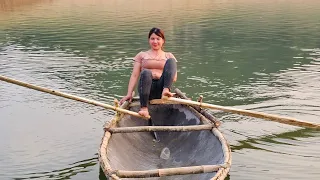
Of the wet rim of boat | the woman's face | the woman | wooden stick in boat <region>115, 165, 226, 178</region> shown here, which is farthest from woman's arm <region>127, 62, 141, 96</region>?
wooden stick in boat <region>115, 165, 226, 178</region>

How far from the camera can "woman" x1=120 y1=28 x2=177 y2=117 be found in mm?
7281

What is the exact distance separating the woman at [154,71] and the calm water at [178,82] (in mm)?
1500

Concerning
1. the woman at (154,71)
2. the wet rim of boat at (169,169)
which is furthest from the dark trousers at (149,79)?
the wet rim of boat at (169,169)

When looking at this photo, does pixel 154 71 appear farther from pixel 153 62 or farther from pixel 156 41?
pixel 156 41

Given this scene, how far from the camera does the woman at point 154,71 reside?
7.28m

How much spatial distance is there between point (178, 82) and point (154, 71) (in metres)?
5.12

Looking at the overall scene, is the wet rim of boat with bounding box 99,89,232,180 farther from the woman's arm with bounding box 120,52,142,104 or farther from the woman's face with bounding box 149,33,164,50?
the woman's face with bounding box 149,33,164,50

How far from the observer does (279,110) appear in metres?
9.97

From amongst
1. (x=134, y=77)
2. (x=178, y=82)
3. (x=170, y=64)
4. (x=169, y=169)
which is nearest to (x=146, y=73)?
(x=170, y=64)

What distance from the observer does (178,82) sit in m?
12.9

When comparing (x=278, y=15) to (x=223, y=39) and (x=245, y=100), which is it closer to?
(x=223, y=39)

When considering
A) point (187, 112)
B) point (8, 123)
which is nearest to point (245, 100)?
point (187, 112)

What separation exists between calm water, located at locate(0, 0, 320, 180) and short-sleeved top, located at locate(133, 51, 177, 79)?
1.86 metres

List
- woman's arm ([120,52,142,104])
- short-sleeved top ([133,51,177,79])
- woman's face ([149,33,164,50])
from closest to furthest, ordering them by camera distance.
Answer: woman's face ([149,33,164,50]) → short-sleeved top ([133,51,177,79]) → woman's arm ([120,52,142,104])
